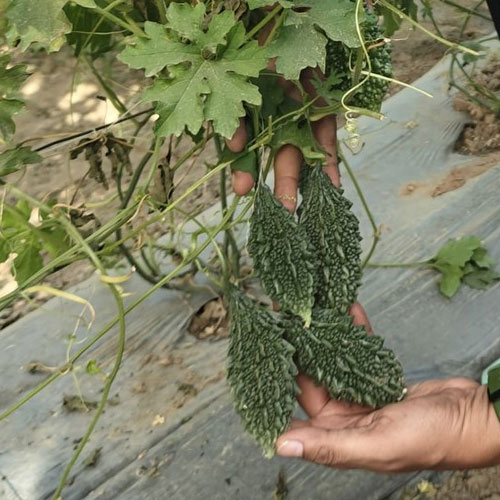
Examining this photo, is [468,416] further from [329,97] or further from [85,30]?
[85,30]

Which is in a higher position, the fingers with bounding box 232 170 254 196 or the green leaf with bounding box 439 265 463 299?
the fingers with bounding box 232 170 254 196

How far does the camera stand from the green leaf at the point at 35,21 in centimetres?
113

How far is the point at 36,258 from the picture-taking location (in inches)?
66.1

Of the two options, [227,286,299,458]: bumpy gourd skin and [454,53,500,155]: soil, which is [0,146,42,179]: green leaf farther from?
[454,53,500,155]: soil

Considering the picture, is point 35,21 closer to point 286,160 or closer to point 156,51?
point 156,51

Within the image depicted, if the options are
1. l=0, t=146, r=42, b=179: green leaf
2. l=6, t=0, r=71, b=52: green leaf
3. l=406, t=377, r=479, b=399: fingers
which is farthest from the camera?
l=406, t=377, r=479, b=399: fingers

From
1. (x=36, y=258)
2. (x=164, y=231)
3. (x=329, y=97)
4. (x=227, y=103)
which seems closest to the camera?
(x=227, y=103)

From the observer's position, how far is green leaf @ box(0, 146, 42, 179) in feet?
4.64

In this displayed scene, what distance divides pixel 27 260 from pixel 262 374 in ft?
2.21

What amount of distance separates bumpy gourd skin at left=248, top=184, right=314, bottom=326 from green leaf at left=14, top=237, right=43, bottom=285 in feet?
1.90

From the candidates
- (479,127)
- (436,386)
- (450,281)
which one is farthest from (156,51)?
(479,127)

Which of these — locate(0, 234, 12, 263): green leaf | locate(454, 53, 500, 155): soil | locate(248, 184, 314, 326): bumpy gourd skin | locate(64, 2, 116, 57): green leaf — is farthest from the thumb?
locate(454, 53, 500, 155): soil

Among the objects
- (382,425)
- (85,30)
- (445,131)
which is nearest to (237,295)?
(382,425)

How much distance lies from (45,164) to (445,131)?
74.6 inches
